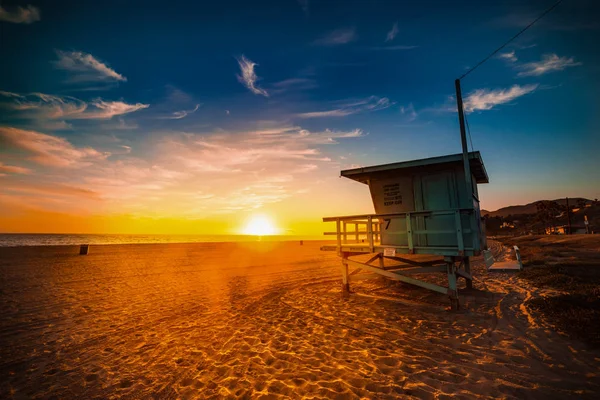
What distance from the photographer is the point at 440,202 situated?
1043 centimetres

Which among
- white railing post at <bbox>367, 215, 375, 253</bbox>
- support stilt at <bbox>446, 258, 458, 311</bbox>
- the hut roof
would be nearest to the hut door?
the hut roof

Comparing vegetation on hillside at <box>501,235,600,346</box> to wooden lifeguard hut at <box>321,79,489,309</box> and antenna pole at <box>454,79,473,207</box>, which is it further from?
antenna pole at <box>454,79,473,207</box>

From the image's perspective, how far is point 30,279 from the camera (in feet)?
49.0

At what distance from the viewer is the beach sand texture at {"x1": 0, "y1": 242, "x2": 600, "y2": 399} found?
4730mm

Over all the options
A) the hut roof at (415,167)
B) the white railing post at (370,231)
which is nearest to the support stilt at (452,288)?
the white railing post at (370,231)

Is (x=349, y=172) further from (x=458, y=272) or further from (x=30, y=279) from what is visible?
(x=30, y=279)

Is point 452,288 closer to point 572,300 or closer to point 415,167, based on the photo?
point 572,300

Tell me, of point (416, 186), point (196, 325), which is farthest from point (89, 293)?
point (416, 186)

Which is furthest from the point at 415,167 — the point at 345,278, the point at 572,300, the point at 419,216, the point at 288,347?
the point at 288,347

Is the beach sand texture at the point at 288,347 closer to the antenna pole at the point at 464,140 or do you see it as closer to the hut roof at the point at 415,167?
the antenna pole at the point at 464,140

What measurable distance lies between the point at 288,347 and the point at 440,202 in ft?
25.8

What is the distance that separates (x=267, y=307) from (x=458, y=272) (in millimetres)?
7423

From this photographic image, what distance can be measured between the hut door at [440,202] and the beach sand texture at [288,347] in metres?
2.34

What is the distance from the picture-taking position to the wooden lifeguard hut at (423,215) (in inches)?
360
